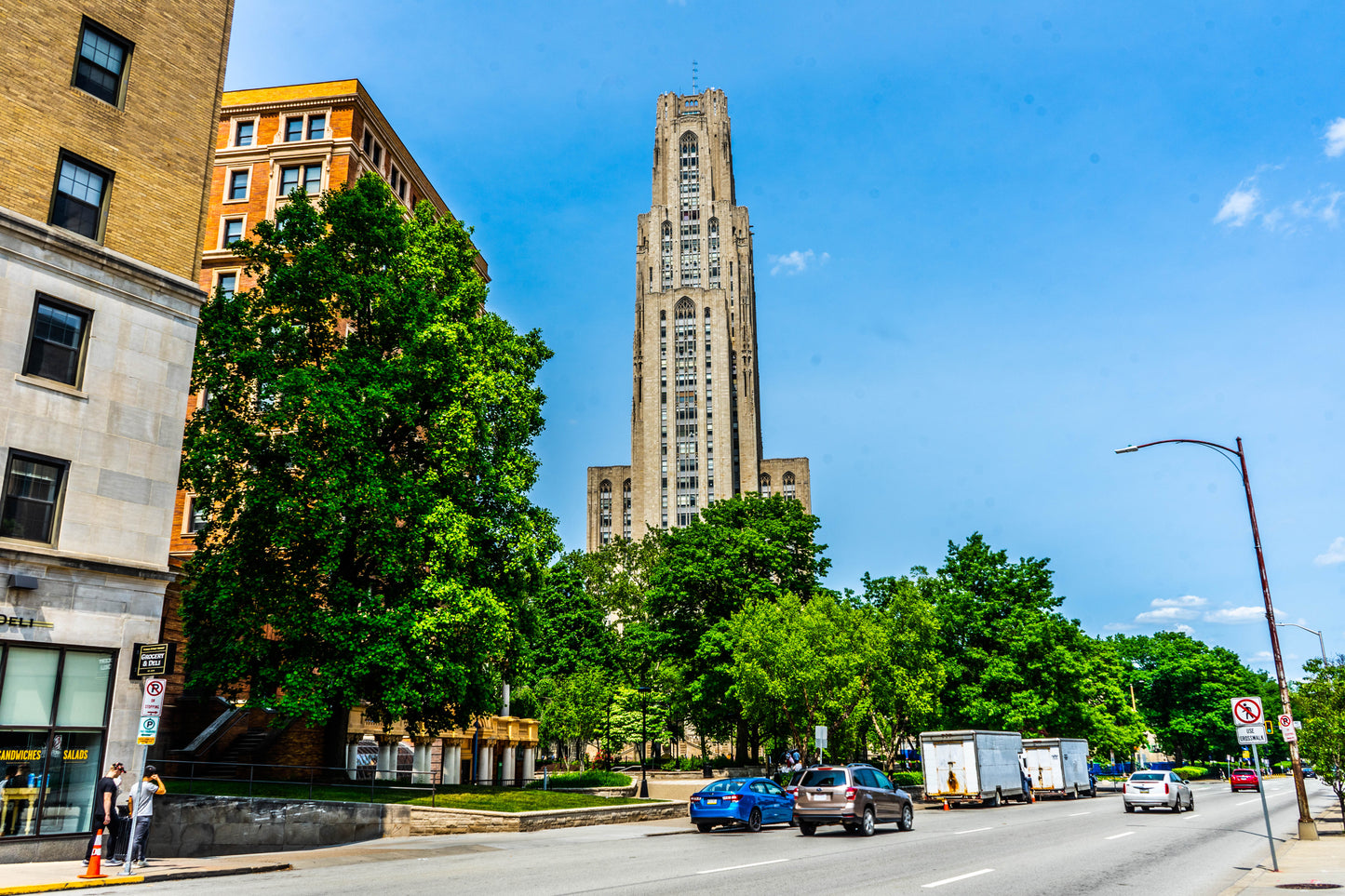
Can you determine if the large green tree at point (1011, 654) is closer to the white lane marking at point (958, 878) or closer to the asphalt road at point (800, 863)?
the asphalt road at point (800, 863)

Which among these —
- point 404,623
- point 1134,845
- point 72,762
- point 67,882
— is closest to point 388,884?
point 67,882

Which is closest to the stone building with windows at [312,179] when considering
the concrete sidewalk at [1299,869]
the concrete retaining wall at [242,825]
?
the concrete retaining wall at [242,825]

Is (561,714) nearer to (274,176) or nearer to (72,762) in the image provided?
(274,176)

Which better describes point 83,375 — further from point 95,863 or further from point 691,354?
point 691,354

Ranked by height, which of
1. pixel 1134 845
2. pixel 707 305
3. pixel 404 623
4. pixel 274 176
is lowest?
pixel 1134 845

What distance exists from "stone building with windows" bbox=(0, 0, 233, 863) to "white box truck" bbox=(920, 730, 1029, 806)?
98.4 ft

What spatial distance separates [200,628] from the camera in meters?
25.1

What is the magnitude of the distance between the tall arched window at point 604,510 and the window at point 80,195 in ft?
433

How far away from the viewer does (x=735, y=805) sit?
25.3 metres

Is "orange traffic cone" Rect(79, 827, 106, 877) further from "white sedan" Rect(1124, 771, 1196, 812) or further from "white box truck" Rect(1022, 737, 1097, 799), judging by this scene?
"white box truck" Rect(1022, 737, 1097, 799)

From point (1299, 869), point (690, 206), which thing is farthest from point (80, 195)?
point (690, 206)

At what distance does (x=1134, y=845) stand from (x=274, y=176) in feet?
144

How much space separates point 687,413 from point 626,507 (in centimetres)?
1994

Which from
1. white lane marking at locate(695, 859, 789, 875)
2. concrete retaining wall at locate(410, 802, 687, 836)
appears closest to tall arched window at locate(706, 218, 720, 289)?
concrete retaining wall at locate(410, 802, 687, 836)
